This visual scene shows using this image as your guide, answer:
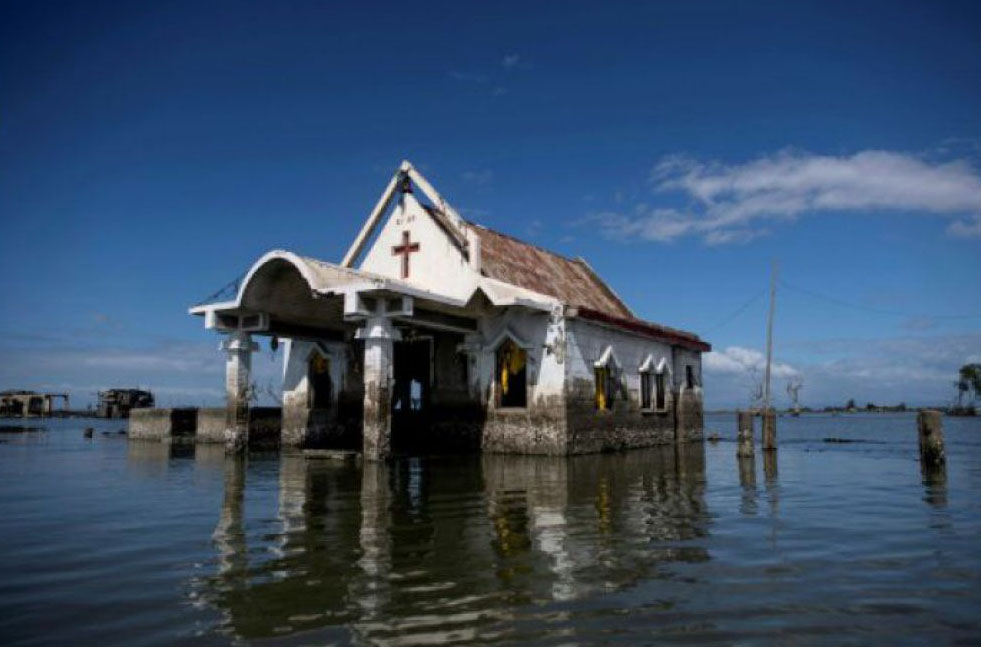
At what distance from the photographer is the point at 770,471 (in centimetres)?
1733

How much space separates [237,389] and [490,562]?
17.7 metres

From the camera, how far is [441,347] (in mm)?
23969

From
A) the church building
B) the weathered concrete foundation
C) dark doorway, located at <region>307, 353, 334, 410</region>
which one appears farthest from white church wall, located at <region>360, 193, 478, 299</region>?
the weathered concrete foundation

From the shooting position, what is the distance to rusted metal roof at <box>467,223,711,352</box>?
24.0 meters

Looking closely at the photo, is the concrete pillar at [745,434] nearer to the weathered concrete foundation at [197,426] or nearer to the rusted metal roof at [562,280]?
the rusted metal roof at [562,280]

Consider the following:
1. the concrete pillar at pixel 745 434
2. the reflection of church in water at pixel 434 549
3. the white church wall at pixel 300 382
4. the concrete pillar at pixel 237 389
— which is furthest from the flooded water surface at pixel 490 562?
the white church wall at pixel 300 382

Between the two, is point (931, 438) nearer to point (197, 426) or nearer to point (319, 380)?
point (319, 380)

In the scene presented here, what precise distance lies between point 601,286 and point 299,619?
90.7 feet

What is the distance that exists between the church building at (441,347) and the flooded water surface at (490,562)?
6.54 m

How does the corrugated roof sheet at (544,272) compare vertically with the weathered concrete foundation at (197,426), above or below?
above

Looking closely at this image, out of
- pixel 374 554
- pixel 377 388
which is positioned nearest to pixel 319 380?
pixel 377 388

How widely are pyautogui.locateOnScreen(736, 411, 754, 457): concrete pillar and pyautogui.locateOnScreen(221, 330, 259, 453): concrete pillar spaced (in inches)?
613

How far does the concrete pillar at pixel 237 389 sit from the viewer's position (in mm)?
22562

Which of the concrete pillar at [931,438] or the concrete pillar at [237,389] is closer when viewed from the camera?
the concrete pillar at [931,438]
